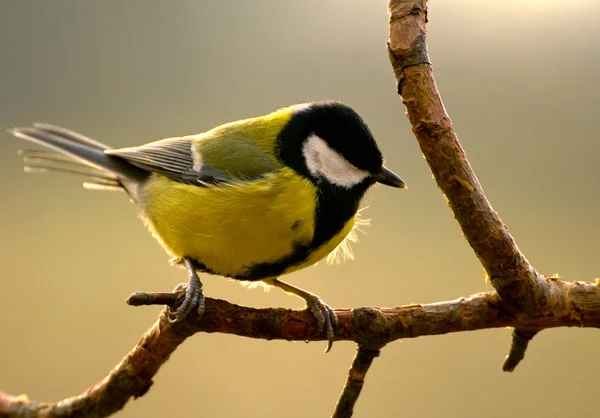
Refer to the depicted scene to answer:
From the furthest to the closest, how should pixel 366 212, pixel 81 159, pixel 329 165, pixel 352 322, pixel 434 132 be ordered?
pixel 366 212 < pixel 81 159 < pixel 329 165 < pixel 352 322 < pixel 434 132

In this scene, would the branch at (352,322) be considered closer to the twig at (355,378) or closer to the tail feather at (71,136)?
the twig at (355,378)

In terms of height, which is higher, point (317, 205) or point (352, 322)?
point (317, 205)

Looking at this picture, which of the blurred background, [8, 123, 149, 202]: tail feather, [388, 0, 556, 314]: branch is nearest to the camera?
[388, 0, 556, 314]: branch

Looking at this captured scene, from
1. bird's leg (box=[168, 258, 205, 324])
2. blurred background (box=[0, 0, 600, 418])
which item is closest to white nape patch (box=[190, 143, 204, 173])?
bird's leg (box=[168, 258, 205, 324])

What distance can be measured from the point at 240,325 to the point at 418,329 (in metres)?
0.25

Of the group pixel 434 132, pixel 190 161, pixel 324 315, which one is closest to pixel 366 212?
pixel 190 161

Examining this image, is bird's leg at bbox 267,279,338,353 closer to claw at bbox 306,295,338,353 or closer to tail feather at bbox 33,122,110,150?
claw at bbox 306,295,338,353

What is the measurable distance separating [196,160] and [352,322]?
A: 429mm

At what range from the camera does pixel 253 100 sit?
184 centimetres

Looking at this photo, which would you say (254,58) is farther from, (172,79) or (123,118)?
(123,118)

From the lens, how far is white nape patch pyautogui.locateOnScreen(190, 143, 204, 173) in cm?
107

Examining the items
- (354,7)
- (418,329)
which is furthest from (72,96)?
(418,329)

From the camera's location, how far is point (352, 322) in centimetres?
86

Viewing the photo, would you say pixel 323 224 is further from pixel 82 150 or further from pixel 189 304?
pixel 82 150
